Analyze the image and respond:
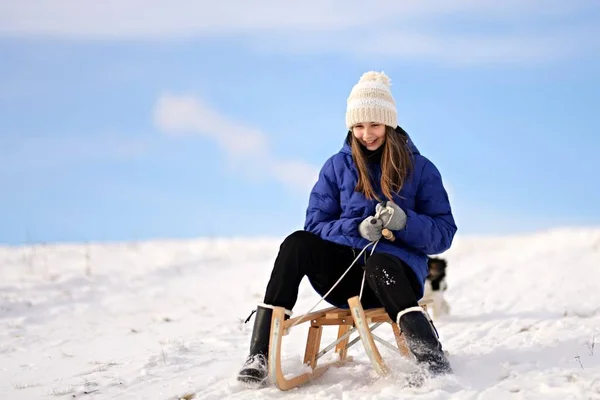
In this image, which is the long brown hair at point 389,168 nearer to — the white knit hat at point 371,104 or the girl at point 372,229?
the girl at point 372,229

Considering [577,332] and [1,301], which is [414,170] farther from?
[1,301]

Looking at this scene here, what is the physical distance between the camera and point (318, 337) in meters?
3.77

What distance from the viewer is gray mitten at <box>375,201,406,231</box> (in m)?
3.46

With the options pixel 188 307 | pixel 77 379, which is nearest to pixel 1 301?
pixel 188 307

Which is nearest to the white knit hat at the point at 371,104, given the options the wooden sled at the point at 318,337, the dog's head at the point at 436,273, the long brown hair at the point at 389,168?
the long brown hair at the point at 389,168

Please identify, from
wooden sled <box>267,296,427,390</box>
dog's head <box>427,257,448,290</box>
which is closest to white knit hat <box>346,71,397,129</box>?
wooden sled <box>267,296,427,390</box>

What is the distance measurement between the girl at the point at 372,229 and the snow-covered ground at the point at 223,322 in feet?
0.93

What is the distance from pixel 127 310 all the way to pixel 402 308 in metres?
5.34

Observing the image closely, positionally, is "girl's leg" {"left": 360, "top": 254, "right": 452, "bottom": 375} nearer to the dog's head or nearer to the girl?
the girl

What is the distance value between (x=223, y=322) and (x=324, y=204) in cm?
302

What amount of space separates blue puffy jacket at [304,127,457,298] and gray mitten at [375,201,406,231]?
0.18 ft

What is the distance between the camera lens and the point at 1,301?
7590mm

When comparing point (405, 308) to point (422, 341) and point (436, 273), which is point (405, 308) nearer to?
point (422, 341)

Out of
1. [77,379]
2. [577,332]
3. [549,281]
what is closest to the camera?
[77,379]
